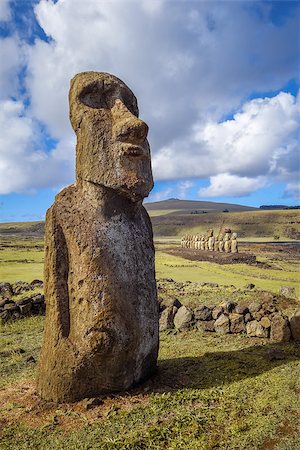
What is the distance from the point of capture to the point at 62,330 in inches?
233

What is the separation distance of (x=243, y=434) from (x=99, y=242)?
3.13 meters

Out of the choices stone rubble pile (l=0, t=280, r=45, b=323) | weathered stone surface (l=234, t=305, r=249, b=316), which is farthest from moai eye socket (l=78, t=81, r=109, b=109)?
stone rubble pile (l=0, t=280, r=45, b=323)

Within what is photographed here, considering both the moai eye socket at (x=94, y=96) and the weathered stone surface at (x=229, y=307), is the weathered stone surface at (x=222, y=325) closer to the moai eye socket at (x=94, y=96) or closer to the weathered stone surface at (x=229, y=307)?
the weathered stone surface at (x=229, y=307)

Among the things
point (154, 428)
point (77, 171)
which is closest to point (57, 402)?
point (154, 428)

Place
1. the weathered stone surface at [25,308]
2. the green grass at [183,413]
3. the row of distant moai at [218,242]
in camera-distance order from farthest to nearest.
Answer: the row of distant moai at [218,242], the weathered stone surface at [25,308], the green grass at [183,413]

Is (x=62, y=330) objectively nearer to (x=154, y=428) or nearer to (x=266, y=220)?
(x=154, y=428)

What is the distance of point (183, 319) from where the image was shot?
1012 cm

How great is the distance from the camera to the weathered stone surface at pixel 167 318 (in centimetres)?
1021

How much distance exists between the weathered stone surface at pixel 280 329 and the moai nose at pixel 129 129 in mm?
5207

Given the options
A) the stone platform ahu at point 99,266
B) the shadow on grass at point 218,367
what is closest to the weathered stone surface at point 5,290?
the shadow on grass at point 218,367

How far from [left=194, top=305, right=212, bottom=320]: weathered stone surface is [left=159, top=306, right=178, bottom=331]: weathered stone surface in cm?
60

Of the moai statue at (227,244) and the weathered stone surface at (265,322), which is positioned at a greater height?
the moai statue at (227,244)

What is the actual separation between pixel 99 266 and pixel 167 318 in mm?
4909

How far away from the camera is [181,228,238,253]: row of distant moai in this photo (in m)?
39.5
